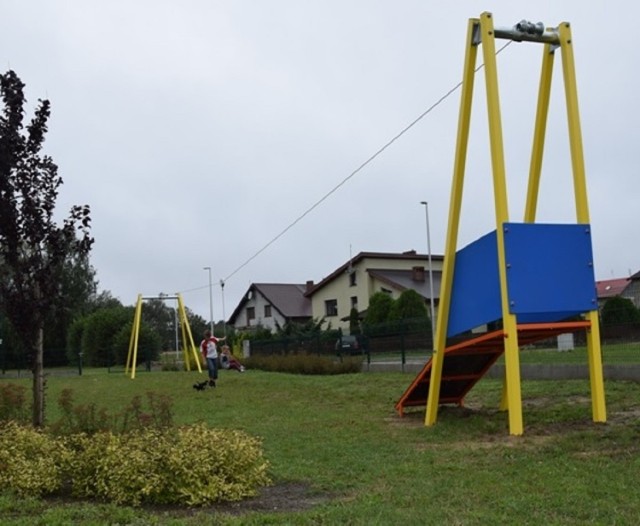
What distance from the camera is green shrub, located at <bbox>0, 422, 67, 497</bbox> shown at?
665 centimetres

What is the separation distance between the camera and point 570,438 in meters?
8.60

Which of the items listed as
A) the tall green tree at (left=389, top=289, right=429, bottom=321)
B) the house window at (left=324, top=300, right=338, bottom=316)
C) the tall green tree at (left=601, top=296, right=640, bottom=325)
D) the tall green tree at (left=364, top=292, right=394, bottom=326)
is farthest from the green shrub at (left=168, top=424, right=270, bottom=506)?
the house window at (left=324, top=300, right=338, bottom=316)

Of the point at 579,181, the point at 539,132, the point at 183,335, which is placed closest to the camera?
the point at 579,181

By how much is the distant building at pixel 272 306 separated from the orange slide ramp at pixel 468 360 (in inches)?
1990

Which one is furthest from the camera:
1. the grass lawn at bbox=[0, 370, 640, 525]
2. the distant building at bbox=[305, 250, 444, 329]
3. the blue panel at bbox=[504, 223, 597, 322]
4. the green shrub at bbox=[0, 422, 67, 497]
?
the distant building at bbox=[305, 250, 444, 329]

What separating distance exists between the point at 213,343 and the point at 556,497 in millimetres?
16402

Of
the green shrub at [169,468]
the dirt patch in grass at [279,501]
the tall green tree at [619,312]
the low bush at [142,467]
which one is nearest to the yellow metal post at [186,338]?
the tall green tree at [619,312]

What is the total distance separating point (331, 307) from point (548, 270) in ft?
162

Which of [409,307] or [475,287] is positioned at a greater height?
[409,307]

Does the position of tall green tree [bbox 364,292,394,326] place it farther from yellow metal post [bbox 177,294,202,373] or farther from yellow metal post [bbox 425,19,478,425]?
yellow metal post [bbox 425,19,478,425]

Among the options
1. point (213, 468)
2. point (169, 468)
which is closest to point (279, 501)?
point (213, 468)

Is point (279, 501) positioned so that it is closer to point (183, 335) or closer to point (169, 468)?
point (169, 468)

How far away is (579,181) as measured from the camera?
1009 cm

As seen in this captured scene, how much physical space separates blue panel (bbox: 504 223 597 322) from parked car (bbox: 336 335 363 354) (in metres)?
17.3
